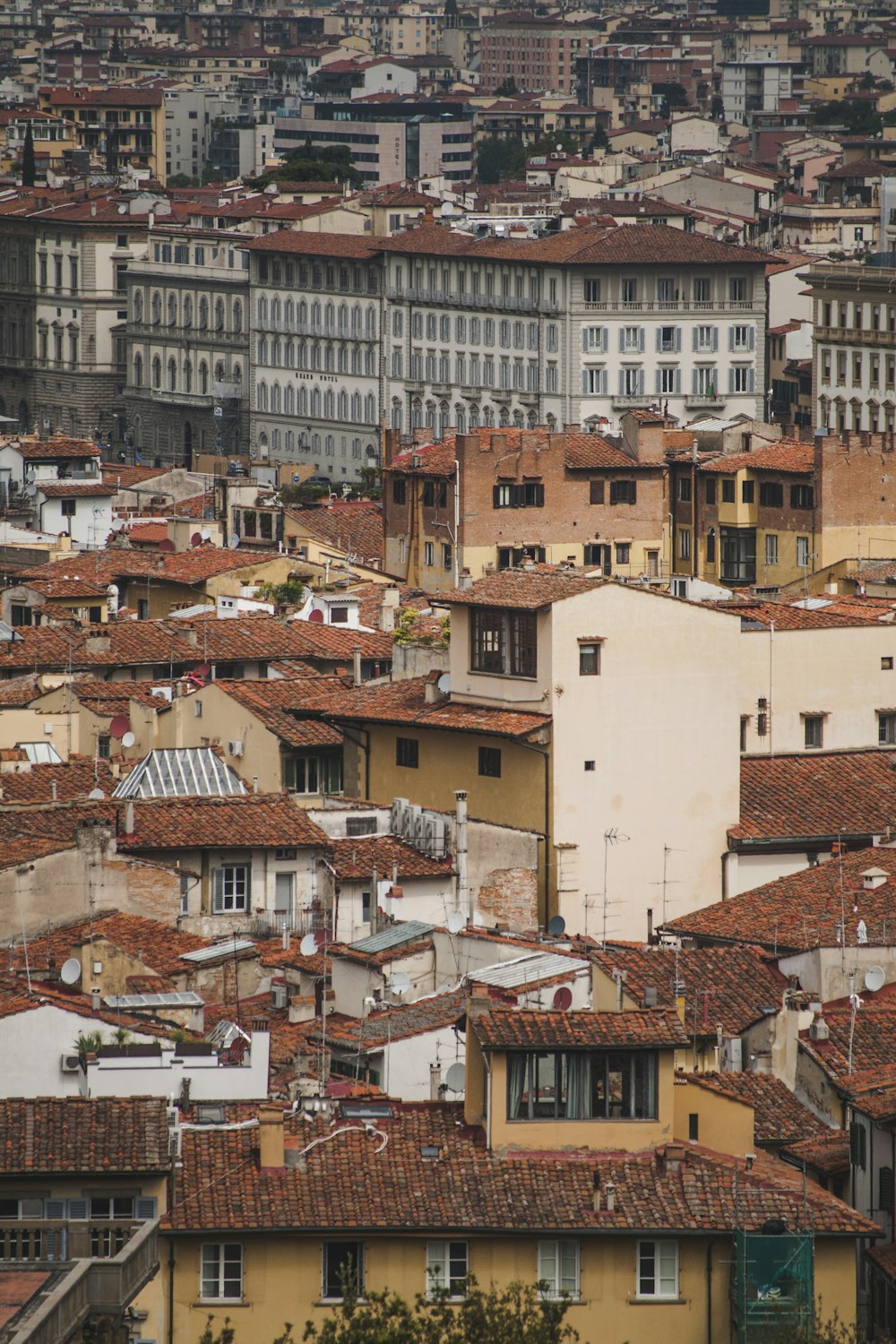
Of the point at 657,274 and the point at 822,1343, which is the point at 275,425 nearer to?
the point at 657,274

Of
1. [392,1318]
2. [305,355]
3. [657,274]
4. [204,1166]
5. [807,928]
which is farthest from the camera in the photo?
[305,355]

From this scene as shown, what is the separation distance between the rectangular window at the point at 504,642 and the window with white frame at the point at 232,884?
18.4ft

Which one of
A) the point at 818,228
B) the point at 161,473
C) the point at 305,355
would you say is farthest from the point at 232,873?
the point at 818,228

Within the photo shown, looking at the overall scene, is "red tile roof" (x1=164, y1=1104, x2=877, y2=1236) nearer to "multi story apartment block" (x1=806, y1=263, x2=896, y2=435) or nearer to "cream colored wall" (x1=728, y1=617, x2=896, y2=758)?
"cream colored wall" (x1=728, y1=617, x2=896, y2=758)

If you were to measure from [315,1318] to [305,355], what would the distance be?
123369 mm

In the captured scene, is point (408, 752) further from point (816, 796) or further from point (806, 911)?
point (806, 911)

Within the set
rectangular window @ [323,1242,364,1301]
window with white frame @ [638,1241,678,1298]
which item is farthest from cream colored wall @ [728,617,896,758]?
rectangular window @ [323,1242,364,1301]

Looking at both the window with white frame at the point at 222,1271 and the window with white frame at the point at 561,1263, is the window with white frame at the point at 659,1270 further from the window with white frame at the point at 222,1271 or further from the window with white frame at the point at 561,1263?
the window with white frame at the point at 222,1271

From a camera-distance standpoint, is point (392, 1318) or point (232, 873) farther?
point (232, 873)

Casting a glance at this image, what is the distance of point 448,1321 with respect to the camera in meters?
24.1

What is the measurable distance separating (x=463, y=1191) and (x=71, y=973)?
9.34m

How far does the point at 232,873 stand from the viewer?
40438mm

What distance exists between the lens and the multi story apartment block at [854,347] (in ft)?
433

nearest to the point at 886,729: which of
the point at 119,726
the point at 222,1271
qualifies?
the point at 119,726
